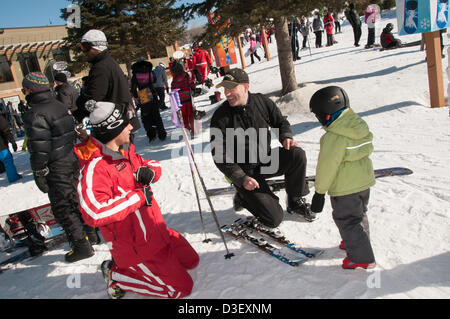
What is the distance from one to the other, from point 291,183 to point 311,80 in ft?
24.9

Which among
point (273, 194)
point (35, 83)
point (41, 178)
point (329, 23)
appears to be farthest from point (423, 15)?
point (329, 23)

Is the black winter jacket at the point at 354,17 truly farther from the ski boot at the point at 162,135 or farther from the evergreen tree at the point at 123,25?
the ski boot at the point at 162,135

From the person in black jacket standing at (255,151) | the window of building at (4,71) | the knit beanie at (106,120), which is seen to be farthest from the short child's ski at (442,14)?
the window of building at (4,71)

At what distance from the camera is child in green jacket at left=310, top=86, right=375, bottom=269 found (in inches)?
86.4

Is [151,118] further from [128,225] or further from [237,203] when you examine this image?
[128,225]

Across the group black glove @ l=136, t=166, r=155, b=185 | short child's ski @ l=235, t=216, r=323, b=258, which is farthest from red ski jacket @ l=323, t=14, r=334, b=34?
black glove @ l=136, t=166, r=155, b=185

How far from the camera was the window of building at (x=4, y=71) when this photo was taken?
2858 centimetres

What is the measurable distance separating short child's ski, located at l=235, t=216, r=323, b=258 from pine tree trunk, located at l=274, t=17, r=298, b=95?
226 inches

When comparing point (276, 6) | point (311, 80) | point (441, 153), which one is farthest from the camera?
point (311, 80)

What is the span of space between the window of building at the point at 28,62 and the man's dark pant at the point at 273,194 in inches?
1353

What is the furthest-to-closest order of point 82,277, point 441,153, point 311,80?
point 311,80, point 441,153, point 82,277
